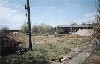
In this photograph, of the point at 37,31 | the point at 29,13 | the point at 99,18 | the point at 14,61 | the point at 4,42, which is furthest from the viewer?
the point at 37,31

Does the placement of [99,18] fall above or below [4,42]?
above

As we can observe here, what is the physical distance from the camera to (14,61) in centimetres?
1452

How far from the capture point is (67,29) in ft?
273

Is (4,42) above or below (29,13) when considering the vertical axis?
below

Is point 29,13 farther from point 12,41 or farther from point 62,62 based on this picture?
point 62,62

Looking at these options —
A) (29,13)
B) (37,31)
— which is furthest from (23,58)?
(37,31)

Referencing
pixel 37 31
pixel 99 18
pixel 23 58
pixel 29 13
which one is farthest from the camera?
pixel 37 31

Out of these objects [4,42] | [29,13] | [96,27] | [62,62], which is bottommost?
[62,62]

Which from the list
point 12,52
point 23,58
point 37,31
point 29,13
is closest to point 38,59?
point 23,58

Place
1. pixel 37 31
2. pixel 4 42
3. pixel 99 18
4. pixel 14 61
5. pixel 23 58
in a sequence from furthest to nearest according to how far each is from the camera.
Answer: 1. pixel 37 31
2. pixel 4 42
3. pixel 23 58
4. pixel 14 61
5. pixel 99 18

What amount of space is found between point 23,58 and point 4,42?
4.06m

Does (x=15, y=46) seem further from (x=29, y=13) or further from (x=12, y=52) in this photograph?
(x=29, y=13)

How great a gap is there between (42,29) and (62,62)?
212ft

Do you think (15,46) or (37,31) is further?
(37,31)
